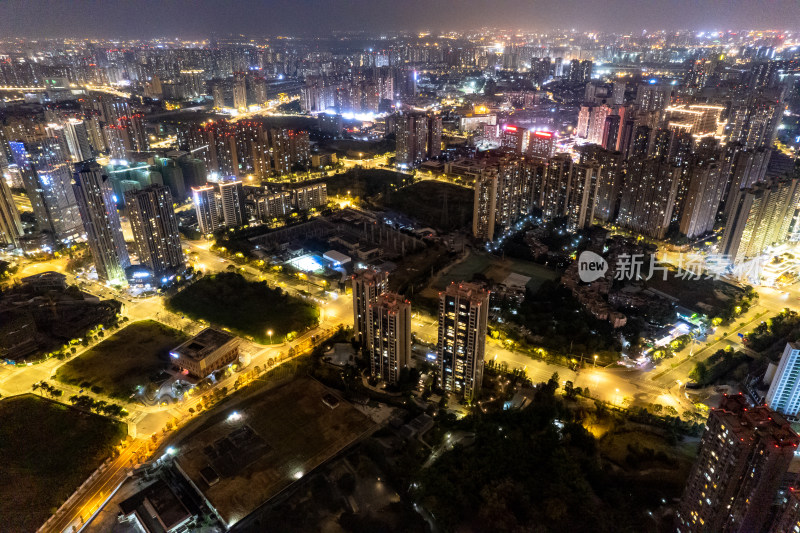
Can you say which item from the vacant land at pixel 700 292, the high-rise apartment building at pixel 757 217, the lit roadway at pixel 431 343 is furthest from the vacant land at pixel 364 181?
the high-rise apartment building at pixel 757 217

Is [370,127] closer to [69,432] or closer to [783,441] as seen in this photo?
[69,432]

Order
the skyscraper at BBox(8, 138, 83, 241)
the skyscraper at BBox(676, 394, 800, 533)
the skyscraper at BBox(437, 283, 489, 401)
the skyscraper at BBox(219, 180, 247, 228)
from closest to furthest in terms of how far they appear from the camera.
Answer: the skyscraper at BBox(676, 394, 800, 533) → the skyscraper at BBox(437, 283, 489, 401) → the skyscraper at BBox(8, 138, 83, 241) → the skyscraper at BBox(219, 180, 247, 228)

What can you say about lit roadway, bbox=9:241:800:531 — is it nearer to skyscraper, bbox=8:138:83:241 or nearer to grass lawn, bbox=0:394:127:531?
grass lawn, bbox=0:394:127:531

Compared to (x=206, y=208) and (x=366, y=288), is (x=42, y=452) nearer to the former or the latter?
(x=366, y=288)

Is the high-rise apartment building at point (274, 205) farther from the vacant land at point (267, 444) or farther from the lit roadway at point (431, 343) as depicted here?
the vacant land at point (267, 444)

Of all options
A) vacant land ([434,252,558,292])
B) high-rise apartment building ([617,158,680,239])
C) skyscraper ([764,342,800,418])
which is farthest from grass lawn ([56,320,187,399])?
high-rise apartment building ([617,158,680,239])

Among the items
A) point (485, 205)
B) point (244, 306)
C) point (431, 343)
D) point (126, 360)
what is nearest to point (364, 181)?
point (485, 205)
